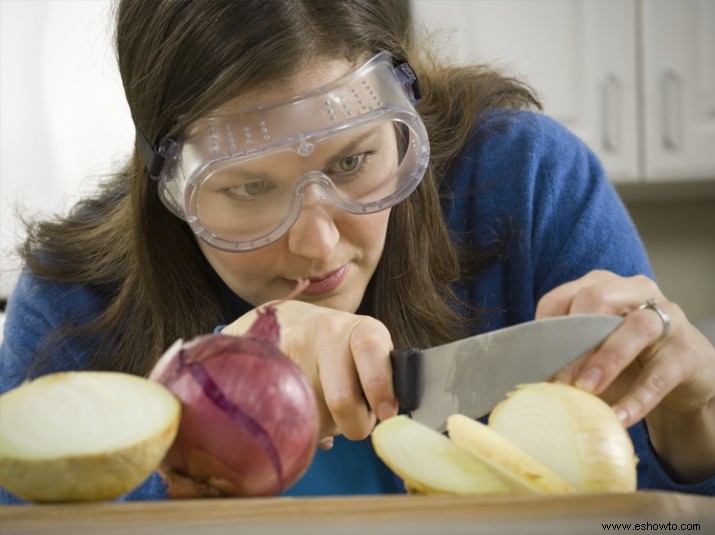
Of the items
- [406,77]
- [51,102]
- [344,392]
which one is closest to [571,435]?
[344,392]

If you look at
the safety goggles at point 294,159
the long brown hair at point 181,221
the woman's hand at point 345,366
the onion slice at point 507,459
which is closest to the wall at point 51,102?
the long brown hair at point 181,221

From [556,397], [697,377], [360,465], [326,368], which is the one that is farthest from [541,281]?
[556,397]

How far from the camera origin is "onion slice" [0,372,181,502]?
501 mm

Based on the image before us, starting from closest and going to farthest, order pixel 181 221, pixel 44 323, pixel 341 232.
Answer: pixel 341 232 < pixel 181 221 < pixel 44 323

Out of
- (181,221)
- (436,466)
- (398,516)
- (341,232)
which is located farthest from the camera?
(181,221)

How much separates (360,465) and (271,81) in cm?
51

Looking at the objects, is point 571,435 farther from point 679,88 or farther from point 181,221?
point 679,88

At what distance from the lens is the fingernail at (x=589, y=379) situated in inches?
26.5

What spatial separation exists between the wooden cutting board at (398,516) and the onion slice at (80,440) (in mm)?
28

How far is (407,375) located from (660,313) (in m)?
0.23

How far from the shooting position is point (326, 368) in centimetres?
81

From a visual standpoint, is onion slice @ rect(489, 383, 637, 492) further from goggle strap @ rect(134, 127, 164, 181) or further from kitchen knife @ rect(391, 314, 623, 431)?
goggle strap @ rect(134, 127, 164, 181)

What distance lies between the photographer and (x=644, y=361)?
84 centimetres

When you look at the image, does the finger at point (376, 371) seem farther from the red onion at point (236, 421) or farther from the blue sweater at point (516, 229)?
the blue sweater at point (516, 229)
